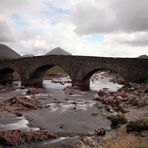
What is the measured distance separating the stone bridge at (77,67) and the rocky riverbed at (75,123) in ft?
37.3

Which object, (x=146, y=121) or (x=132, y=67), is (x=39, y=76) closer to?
(x=132, y=67)

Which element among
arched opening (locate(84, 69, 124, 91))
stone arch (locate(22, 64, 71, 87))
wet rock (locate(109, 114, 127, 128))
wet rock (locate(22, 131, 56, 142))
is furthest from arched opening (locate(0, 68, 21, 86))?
wet rock (locate(22, 131, 56, 142))

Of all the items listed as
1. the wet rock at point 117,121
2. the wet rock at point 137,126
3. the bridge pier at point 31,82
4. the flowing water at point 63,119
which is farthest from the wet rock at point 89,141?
the bridge pier at point 31,82

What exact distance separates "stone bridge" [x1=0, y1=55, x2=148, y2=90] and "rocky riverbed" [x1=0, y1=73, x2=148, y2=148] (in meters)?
11.4

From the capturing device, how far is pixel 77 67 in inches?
2121

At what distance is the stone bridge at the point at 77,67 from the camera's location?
156 ft

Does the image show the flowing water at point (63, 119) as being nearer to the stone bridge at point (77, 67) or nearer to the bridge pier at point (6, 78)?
the stone bridge at point (77, 67)

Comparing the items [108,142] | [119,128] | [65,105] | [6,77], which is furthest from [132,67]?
[6,77]

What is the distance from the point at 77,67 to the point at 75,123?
30.4m

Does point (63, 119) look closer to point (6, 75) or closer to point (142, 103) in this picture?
point (142, 103)

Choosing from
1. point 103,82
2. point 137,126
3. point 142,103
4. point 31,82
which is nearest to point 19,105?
point 142,103

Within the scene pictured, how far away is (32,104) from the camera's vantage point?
31719 mm

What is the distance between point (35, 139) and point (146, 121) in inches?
288

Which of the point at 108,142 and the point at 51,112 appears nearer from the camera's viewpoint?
the point at 108,142
